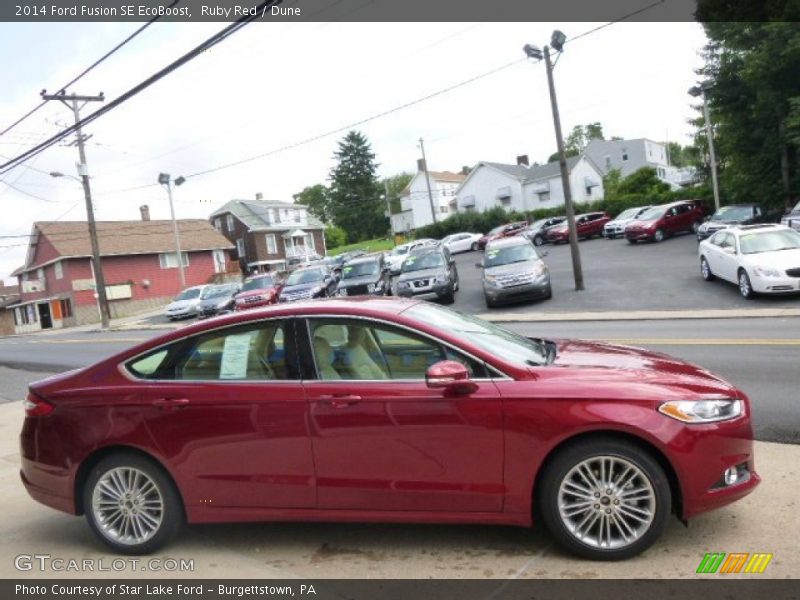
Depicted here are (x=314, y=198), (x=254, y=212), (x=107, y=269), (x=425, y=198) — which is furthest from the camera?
(x=314, y=198)

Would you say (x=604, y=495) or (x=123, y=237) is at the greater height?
(x=123, y=237)

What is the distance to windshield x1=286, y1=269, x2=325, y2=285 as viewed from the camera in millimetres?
27453

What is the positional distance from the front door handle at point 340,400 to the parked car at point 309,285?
2136 cm

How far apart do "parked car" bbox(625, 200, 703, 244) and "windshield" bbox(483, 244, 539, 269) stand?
13412mm

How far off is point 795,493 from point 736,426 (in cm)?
112

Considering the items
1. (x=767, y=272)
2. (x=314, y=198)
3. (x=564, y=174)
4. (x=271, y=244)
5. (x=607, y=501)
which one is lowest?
(x=607, y=501)

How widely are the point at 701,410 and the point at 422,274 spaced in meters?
18.1

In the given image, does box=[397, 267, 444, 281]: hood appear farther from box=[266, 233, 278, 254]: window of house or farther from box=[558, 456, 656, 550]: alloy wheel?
box=[266, 233, 278, 254]: window of house

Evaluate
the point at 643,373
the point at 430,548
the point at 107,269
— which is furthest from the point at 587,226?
the point at 430,548

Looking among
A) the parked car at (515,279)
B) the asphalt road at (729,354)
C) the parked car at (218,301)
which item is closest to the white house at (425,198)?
the parked car at (218,301)

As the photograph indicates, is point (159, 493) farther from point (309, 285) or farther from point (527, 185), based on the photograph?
point (527, 185)

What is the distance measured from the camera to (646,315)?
1549cm

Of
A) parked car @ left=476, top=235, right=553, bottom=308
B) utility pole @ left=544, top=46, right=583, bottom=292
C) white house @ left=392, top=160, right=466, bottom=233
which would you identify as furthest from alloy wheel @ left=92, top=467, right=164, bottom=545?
white house @ left=392, top=160, right=466, bottom=233
